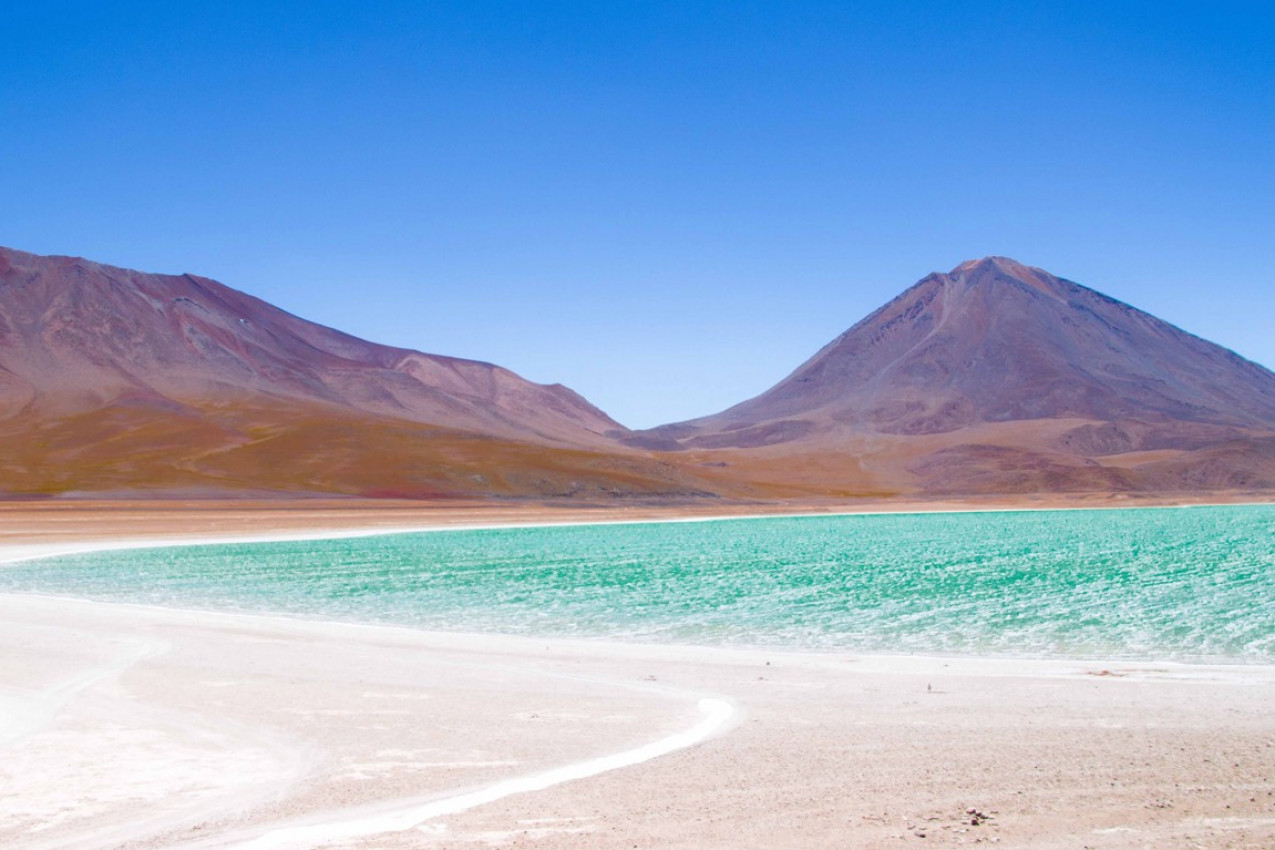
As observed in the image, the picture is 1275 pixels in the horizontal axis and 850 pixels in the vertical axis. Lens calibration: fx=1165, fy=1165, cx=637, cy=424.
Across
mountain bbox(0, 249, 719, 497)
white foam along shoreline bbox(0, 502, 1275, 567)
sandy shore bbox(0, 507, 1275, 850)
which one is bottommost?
sandy shore bbox(0, 507, 1275, 850)

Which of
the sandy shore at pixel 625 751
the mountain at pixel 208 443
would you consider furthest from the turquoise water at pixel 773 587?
the mountain at pixel 208 443

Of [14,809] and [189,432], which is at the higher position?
[189,432]

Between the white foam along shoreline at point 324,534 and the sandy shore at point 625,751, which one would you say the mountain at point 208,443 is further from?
the sandy shore at point 625,751

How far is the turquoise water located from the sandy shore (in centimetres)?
395

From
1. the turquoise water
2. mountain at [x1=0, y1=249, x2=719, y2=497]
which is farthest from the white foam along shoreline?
mountain at [x1=0, y1=249, x2=719, y2=497]

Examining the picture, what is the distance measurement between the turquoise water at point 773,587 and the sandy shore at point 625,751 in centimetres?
395

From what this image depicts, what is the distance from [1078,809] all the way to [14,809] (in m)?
8.15

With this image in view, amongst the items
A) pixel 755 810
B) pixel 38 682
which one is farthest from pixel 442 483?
pixel 755 810

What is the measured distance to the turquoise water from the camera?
22.1m

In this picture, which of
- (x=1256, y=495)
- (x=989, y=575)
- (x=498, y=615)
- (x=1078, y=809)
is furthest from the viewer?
(x=1256, y=495)

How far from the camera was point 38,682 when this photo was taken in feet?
51.2

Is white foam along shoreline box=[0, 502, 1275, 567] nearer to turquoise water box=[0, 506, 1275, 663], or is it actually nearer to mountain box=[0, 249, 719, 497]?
turquoise water box=[0, 506, 1275, 663]

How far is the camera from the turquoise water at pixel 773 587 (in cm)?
2212

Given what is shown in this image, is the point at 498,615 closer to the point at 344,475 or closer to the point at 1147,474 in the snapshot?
the point at 344,475
